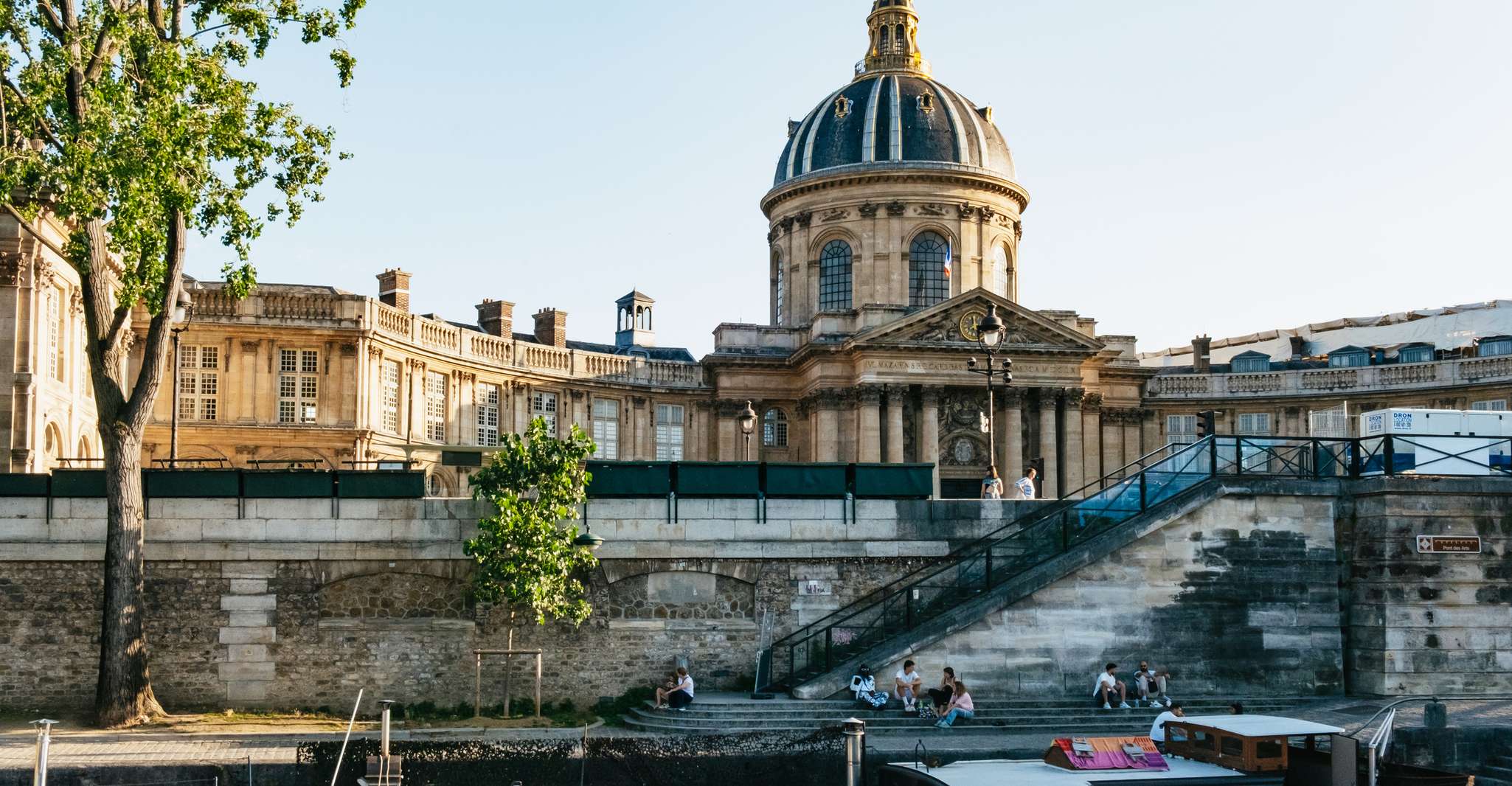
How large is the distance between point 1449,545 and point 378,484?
20.5 meters

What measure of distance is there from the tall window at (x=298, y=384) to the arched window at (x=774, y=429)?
19844 mm

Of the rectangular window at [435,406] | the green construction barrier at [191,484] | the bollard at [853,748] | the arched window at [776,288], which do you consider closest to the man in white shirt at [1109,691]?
the bollard at [853,748]

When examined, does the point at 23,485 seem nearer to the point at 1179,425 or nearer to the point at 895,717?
the point at 895,717

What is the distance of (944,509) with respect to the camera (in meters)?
32.4

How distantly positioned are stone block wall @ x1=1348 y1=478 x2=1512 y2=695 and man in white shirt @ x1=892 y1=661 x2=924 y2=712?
9110mm

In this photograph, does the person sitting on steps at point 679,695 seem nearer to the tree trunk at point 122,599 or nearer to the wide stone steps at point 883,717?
the wide stone steps at point 883,717

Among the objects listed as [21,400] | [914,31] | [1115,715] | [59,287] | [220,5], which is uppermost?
[914,31]

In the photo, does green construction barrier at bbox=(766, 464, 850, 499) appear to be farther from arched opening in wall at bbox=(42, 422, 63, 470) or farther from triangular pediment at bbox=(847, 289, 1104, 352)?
triangular pediment at bbox=(847, 289, 1104, 352)

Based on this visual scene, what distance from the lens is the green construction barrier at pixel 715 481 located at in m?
31.6

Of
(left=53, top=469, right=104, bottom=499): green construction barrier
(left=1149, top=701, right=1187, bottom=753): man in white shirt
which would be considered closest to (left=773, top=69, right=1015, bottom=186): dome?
(left=53, top=469, right=104, bottom=499): green construction barrier

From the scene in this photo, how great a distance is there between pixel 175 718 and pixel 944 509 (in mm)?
14999

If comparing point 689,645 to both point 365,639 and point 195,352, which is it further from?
point 195,352

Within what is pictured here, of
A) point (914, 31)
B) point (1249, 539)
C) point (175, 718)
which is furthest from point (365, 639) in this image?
point (914, 31)

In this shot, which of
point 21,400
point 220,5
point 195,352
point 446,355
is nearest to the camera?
point 220,5
